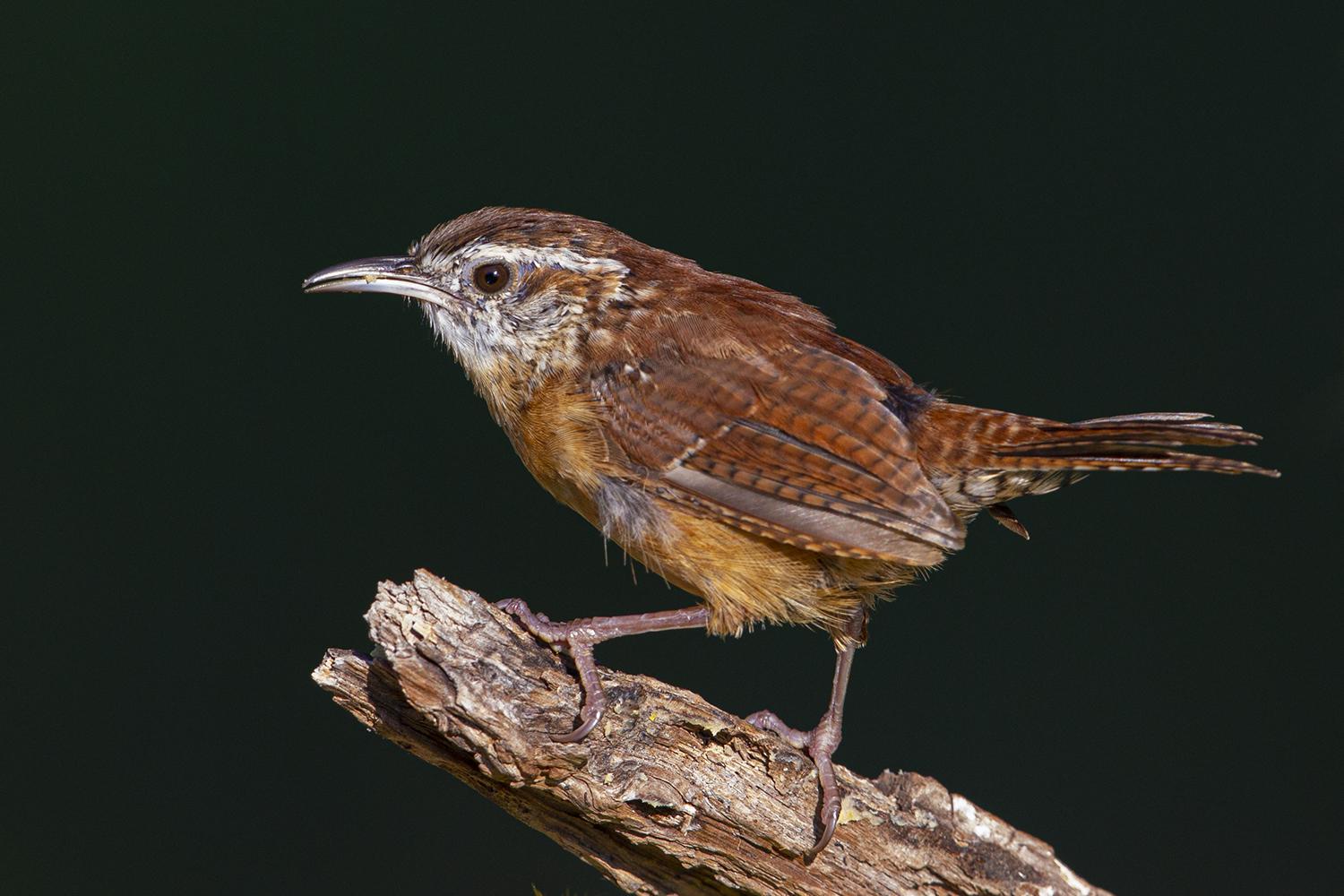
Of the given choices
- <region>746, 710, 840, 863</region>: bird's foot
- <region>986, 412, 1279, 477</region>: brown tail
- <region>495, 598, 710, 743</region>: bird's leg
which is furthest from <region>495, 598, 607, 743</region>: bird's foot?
<region>986, 412, 1279, 477</region>: brown tail

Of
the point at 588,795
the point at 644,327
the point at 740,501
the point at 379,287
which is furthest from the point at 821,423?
the point at 379,287

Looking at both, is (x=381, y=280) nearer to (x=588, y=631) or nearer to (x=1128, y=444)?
(x=588, y=631)

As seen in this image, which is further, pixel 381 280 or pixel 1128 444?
pixel 381 280

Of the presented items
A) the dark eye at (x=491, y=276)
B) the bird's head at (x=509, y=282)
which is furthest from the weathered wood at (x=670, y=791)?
the dark eye at (x=491, y=276)

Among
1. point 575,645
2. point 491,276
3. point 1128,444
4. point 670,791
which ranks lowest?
point 670,791

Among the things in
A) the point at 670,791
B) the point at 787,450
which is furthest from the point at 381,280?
the point at 670,791

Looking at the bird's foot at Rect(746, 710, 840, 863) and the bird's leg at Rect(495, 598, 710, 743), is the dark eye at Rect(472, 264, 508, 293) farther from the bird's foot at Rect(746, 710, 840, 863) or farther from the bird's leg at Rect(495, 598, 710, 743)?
the bird's foot at Rect(746, 710, 840, 863)
